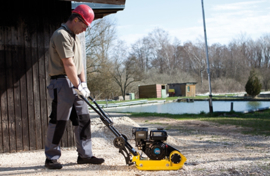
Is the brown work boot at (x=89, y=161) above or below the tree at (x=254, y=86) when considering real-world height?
below

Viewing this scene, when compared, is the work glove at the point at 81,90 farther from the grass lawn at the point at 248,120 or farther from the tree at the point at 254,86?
the tree at the point at 254,86

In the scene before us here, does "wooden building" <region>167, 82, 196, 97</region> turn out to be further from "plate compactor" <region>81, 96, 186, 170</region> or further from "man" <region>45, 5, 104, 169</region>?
"man" <region>45, 5, 104, 169</region>

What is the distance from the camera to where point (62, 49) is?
11.3ft

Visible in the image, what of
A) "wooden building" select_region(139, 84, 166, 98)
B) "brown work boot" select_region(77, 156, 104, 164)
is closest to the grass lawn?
"brown work boot" select_region(77, 156, 104, 164)

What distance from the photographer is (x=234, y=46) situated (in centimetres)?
6912

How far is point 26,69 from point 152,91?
37534 mm

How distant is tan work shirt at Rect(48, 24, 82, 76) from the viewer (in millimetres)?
3459

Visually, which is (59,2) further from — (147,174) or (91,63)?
(91,63)

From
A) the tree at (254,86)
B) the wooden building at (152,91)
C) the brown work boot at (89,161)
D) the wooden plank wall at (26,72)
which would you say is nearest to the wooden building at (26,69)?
the wooden plank wall at (26,72)

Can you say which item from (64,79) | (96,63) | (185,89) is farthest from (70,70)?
(185,89)

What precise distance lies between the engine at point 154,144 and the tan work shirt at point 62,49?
1207 mm

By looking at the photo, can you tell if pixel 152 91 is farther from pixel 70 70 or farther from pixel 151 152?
pixel 70 70

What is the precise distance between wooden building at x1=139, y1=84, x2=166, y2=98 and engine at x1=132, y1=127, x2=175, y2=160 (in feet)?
A: 126

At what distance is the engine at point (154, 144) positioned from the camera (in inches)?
145
